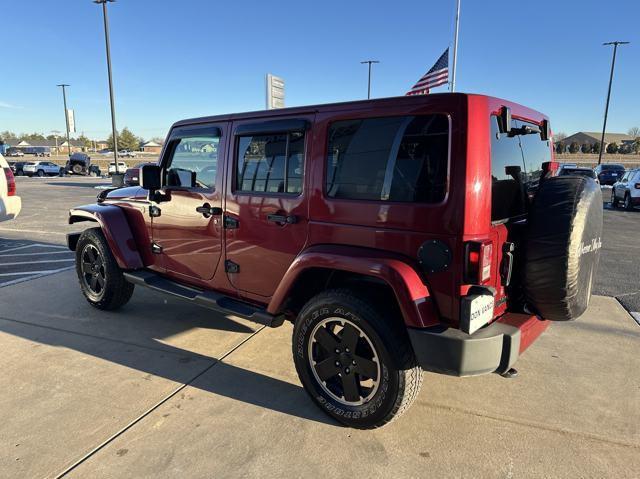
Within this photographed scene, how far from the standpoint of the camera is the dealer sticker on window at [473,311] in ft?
7.28

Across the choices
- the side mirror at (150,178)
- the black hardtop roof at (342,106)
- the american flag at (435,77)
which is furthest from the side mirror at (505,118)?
the american flag at (435,77)

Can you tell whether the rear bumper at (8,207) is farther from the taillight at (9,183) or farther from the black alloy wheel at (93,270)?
the black alloy wheel at (93,270)

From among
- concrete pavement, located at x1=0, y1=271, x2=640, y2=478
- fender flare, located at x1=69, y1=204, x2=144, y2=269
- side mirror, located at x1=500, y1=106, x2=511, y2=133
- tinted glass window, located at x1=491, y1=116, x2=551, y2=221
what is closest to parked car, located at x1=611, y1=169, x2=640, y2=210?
concrete pavement, located at x1=0, y1=271, x2=640, y2=478

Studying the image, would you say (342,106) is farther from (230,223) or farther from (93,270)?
(93,270)

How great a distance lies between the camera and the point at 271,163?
3.11 metres

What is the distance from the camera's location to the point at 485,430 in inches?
104

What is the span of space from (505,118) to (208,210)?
220 centimetres

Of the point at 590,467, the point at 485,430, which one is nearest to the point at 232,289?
the point at 485,430

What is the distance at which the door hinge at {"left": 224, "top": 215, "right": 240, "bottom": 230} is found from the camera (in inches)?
128

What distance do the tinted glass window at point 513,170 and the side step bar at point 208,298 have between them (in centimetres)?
161

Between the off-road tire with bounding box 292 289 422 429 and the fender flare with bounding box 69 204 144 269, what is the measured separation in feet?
Result: 7.32

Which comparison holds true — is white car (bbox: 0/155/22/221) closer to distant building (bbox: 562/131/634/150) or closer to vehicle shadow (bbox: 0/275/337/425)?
vehicle shadow (bbox: 0/275/337/425)

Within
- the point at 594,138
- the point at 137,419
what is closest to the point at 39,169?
the point at 137,419

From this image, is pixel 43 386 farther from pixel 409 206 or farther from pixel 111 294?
pixel 409 206
